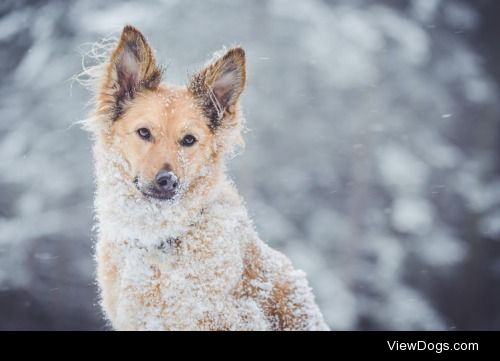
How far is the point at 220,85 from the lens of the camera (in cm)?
265

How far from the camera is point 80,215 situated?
4.23m

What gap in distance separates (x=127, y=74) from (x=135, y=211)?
752mm

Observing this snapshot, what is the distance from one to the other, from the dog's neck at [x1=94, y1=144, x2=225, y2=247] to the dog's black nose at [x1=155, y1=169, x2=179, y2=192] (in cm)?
13

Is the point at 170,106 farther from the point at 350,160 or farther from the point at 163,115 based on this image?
the point at 350,160

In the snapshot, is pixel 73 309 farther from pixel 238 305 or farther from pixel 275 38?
pixel 275 38

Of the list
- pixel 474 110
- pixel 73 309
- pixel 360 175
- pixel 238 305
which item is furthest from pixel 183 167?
pixel 474 110

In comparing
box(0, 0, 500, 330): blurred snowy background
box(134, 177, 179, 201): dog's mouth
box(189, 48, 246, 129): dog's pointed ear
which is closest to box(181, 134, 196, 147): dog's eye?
box(189, 48, 246, 129): dog's pointed ear

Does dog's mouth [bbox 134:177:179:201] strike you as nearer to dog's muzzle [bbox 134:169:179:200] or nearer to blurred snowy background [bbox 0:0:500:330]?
dog's muzzle [bbox 134:169:179:200]

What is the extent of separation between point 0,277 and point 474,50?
4.73 metres

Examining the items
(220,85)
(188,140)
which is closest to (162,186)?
(188,140)
